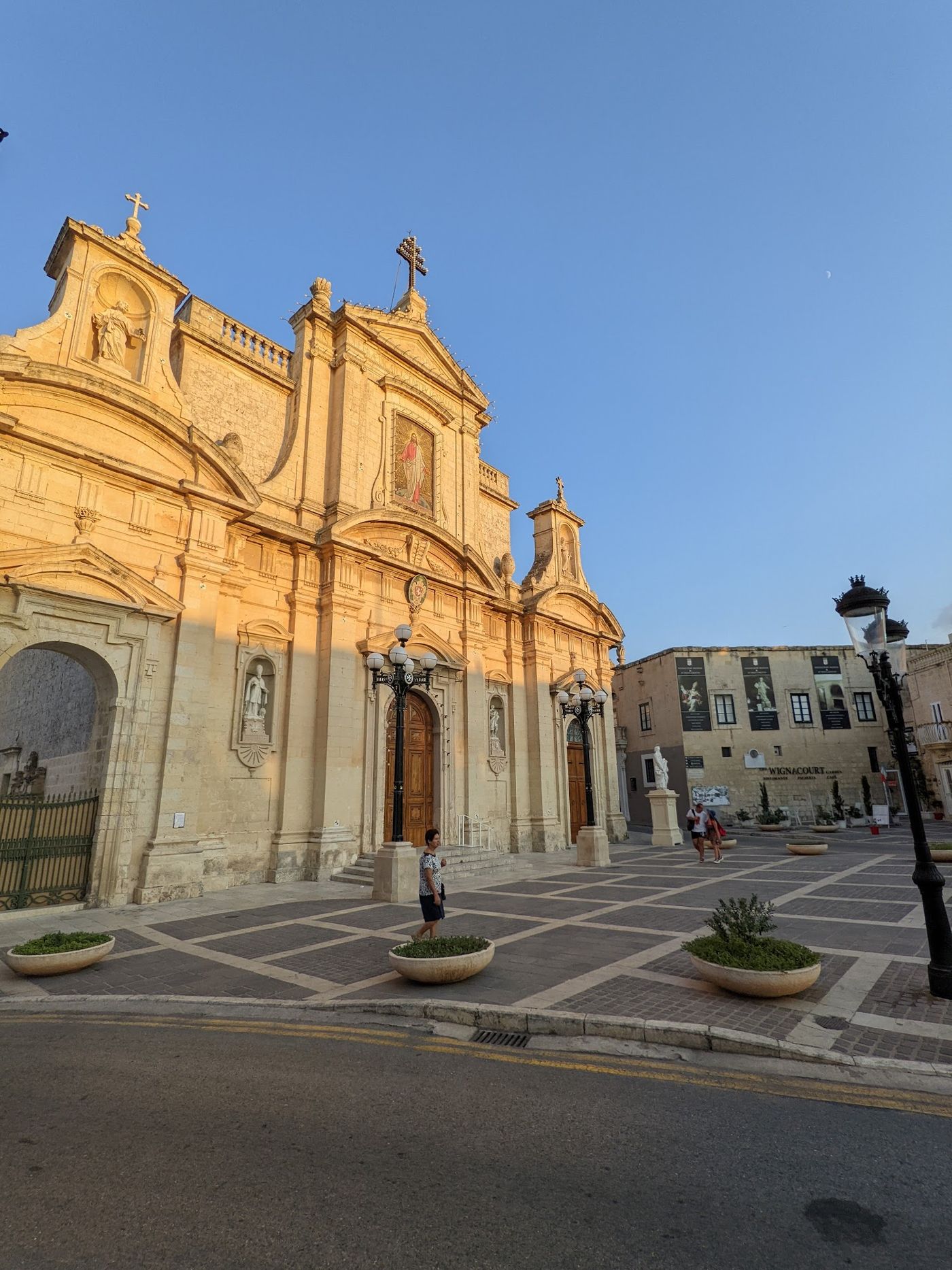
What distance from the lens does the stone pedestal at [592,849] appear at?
18125 mm

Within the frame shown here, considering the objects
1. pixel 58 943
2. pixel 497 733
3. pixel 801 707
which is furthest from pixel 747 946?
pixel 801 707

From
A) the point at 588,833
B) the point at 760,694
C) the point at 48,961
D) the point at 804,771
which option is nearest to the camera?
the point at 48,961

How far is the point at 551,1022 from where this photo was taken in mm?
5543

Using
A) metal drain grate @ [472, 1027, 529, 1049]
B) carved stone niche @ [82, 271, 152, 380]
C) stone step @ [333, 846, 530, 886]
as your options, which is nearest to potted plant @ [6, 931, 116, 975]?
metal drain grate @ [472, 1027, 529, 1049]

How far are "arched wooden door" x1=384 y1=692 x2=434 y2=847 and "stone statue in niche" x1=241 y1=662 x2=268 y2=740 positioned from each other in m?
3.78

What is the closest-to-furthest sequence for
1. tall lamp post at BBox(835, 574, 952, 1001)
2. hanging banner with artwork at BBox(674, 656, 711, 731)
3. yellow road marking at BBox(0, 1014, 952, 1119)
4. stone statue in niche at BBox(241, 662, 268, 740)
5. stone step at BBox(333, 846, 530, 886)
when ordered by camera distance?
yellow road marking at BBox(0, 1014, 952, 1119) → tall lamp post at BBox(835, 574, 952, 1001) → stone step at BBox(333, 846, 530, 886) → stone statue in niche at BBox(241, 662, 268, 740) → hanging banner with artwork at BBox(674, 656, 711, 731)

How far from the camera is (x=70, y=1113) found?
4.16m

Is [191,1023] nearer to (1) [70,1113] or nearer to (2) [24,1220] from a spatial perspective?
(1) [70,1113]

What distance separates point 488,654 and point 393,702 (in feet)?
18.9

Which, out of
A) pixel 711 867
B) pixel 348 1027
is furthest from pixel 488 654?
pixel 348 1027

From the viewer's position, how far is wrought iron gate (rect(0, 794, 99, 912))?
38.5ft

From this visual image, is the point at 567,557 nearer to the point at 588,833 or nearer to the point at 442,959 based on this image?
the point at 588,833

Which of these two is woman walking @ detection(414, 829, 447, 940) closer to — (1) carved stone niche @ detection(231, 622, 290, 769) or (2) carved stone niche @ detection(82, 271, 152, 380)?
(1) carved stone niche @ detection(231, 622, 290, 769)

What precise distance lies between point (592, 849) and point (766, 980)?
41.9ft
